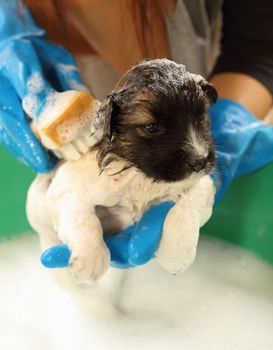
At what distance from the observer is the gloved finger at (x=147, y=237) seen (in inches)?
29.8

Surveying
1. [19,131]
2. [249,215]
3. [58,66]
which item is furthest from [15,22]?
[249,215]

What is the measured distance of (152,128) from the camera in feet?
2.07

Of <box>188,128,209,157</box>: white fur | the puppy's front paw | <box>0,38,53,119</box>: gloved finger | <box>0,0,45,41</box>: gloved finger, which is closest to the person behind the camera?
<box>188,128,209,157</box>: white fur

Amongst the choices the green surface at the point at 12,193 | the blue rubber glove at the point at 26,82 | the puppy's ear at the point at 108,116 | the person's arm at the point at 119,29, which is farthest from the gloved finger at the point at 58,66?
the green surface at the point at 12,193

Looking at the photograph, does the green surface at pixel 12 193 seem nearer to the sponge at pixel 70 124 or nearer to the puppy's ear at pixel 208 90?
the sponge at pixel 70 124

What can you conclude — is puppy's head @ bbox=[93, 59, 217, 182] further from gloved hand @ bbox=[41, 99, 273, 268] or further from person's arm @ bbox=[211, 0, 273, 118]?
person's arm @ bbox=[211, 0, 273, 118]

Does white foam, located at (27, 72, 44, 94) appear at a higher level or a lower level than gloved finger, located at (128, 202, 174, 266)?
higher

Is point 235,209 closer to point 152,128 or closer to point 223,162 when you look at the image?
point 223,162

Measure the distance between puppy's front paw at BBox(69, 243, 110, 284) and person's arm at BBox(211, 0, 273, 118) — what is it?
1.88 ft

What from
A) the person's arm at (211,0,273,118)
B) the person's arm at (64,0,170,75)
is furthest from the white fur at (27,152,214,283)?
the person's arm at (211,0,273,118)

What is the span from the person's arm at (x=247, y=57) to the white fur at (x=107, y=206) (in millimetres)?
440

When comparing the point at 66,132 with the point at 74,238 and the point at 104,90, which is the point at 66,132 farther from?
the point at 104,90

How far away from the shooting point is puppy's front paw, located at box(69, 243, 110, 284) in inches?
28.8

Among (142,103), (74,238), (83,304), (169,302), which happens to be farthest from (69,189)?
(169,302)
